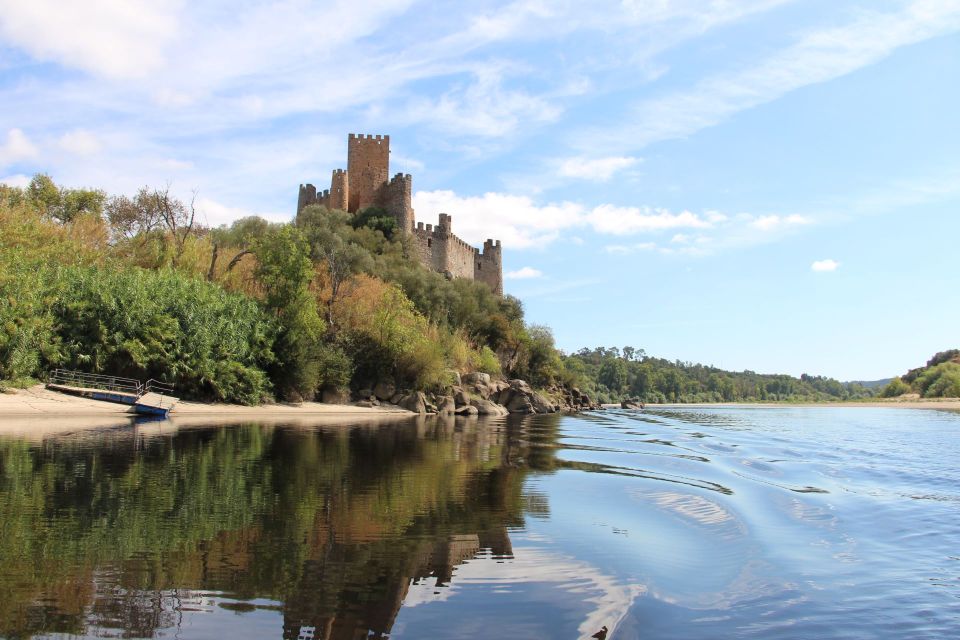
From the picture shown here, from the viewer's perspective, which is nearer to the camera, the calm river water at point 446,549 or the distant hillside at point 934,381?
the calm river water at point 446,549

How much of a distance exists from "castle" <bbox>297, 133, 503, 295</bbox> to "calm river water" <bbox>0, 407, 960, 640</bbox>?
47032mm

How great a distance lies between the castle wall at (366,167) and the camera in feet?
207

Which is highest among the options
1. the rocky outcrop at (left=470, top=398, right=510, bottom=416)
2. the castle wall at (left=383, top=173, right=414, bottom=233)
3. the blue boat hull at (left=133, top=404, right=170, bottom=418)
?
the castle wall at (left=383, top=173, right=414, bottom=233)

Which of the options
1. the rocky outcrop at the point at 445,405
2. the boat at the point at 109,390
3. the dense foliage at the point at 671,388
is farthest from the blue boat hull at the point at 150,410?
the dense foliage at the point at 671,388

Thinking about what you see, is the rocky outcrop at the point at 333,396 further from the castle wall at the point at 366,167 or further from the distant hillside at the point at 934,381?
the distant hillside at the point at 934,381

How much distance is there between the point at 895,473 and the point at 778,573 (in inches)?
495

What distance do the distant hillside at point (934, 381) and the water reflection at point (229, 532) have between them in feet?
355

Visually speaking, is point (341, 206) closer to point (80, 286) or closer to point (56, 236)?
point (56, 236)

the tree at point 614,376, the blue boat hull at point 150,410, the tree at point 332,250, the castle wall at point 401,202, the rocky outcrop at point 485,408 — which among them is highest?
the castle wall at point 401,202

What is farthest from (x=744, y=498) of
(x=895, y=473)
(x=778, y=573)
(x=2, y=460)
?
(x=2, y=460)

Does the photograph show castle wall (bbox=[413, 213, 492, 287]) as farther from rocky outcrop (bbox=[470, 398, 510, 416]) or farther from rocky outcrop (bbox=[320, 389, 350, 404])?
rocky outcrop (bbox=[320, 389, 350, 404])

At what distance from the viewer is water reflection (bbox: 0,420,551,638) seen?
5.37 m

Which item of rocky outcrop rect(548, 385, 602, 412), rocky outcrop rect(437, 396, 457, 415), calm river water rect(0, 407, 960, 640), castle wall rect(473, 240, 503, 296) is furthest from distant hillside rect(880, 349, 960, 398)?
calm river water rect(0, 407, 960, 640)

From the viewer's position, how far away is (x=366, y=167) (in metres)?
63.3
